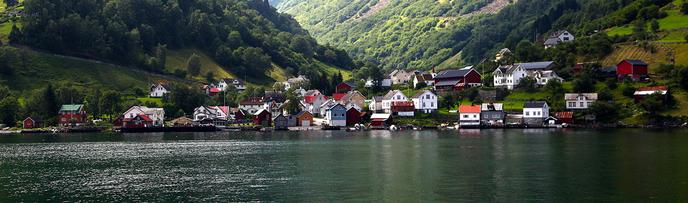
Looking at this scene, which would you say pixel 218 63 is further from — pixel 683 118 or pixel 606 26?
pixel 683 118

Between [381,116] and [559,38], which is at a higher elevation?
[559,38]

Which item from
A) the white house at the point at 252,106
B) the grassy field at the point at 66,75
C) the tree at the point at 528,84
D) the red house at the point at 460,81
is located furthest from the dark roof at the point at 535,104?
the grassy field at the point at 66,75

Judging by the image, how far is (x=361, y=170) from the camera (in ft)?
178

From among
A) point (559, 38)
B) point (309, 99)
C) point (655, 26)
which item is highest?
point (655, 26)

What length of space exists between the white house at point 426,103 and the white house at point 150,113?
4118 cm

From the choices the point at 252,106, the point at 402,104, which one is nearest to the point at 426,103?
the point at 402,104

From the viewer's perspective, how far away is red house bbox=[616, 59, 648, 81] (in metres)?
118

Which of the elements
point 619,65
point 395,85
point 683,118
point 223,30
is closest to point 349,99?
point 395,85

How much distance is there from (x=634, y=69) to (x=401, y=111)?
1470 inches

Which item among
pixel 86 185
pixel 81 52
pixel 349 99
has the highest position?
pixel 81 52

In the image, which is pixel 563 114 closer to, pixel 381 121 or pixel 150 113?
pixel 381 121

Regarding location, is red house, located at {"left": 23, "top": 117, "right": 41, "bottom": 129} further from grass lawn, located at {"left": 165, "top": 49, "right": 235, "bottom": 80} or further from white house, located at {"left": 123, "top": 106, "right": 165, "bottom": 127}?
grass lawn, located at {"left": 165, "top": 49, "right": 235, "bottom": 80}

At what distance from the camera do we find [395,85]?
153m

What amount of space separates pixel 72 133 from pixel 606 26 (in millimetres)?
104361
